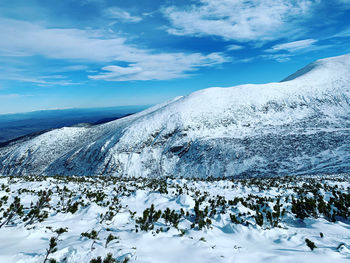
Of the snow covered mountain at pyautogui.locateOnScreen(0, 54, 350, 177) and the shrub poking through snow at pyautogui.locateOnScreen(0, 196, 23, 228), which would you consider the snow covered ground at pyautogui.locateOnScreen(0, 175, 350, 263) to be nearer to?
the shrub poking through snow at pyautogui.locateOnScreen(0, 196, 23, 228)

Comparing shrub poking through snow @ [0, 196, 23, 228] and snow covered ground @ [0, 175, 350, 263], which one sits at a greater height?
shrub poking through snow @ [0, 196, 23, 228]

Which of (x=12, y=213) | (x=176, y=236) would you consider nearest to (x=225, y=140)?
(x=176, y=236)

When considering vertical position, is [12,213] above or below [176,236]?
above

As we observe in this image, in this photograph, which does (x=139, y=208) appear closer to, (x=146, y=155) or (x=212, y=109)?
(x=146, y=155)

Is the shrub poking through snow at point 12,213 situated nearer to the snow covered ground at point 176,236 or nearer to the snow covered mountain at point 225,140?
the snow covered ground at point 176,236

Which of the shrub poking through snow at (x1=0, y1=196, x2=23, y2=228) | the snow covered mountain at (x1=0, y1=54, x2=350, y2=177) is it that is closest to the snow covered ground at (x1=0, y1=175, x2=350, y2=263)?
the shrub poking through snow at (x1=0, y1=196, x2=23, y2=228)

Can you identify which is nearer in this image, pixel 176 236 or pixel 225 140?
pixel 176 236

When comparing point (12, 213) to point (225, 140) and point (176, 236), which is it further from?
point (225, 140)

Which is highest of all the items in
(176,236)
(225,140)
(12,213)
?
(12,213)
